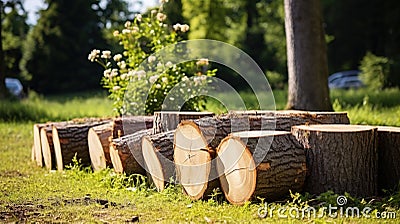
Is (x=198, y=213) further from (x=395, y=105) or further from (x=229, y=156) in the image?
(x=395, y=105)

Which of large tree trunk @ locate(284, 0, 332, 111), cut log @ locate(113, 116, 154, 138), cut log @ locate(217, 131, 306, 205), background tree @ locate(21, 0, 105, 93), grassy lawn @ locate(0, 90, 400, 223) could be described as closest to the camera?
grassy lawn @ locate(0, 90, 400, 223)

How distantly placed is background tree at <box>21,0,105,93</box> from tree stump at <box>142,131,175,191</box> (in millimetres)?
25958

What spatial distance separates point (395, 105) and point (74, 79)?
859 inches

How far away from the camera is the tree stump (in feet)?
19.0

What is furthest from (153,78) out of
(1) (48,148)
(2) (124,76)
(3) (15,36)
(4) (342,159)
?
(3) (15,36)

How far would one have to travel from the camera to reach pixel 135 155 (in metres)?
6.28

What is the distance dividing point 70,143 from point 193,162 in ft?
8.79

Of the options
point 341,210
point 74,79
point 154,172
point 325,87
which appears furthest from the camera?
point 74,79

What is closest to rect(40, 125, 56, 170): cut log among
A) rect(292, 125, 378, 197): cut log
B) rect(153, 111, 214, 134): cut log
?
rect(153, 111, 214, 134): cut log

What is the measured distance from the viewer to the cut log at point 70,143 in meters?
7.59

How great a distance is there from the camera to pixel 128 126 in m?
6.92

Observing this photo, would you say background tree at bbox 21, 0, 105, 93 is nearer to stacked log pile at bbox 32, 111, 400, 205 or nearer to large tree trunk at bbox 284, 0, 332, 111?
large tree trunk at bbox 284, 0, 332, 111

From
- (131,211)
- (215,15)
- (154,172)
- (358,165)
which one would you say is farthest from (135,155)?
(215,15)

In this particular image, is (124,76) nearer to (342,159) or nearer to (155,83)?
(155,83)
